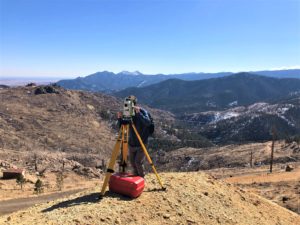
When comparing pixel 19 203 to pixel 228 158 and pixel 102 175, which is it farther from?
pixel 228 158

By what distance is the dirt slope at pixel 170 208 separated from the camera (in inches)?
437

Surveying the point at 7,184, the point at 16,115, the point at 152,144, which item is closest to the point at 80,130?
the point at 16,115

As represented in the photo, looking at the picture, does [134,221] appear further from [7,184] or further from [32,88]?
[32,88]

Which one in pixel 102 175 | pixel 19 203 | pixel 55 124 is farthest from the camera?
pixel 55 124

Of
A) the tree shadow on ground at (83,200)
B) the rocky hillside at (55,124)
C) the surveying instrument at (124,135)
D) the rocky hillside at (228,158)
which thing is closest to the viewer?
the surveying instrument at (124,135)

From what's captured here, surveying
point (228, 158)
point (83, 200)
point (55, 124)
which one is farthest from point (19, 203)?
point (55, 124)

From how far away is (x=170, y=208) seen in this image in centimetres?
1245

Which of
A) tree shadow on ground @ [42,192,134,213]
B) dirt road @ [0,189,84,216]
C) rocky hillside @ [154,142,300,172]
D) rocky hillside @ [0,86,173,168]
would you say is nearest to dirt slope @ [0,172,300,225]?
tree shadow on ground @ [42,192,134,213]

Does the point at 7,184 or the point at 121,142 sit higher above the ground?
the point at 121,142

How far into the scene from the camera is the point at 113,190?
12703mm

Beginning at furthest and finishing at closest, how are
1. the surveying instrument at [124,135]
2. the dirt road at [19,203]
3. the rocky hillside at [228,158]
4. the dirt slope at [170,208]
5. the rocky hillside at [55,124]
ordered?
the rocky hillside at [55,124]
the rocky hillside at [228,158]
the dirt road at [19,203]
the surveying instrument at [124,135]
the dirt slope at [170,208]

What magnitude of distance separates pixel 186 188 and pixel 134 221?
350cm

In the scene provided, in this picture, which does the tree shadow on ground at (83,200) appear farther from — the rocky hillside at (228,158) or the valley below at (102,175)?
the rocky hillside at (228,158)

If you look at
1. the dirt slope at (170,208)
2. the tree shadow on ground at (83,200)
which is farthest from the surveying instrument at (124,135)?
the dirt slope at (170,208)
